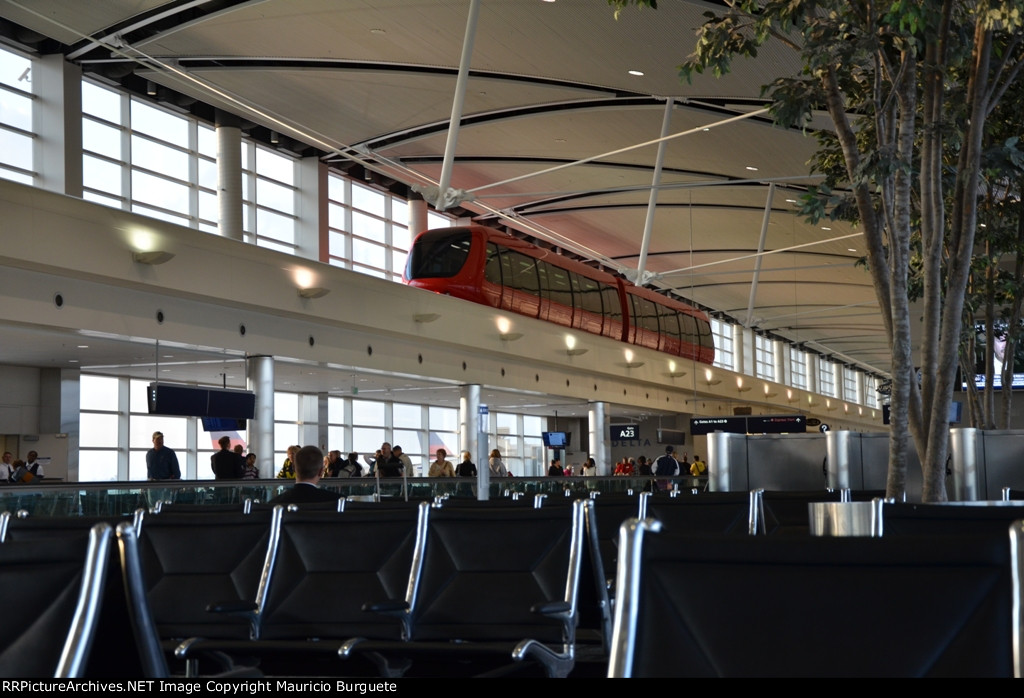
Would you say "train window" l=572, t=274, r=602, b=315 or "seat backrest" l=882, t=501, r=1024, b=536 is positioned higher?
"train window" l=572, t=274, r=602, b=315

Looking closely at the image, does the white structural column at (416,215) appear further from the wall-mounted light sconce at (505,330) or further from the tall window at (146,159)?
the tall window at (146,159)

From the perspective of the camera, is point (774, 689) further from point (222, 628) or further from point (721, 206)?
point (721, 206)

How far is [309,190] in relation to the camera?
98.8 ft

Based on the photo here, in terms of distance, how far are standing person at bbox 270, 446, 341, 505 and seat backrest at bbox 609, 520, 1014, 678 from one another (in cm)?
552

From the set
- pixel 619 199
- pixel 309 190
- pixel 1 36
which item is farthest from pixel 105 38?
pixel 619 199

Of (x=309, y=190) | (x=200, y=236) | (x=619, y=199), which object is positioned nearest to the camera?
(x=200, y=236)

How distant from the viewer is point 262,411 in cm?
2206

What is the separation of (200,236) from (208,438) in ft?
43.2

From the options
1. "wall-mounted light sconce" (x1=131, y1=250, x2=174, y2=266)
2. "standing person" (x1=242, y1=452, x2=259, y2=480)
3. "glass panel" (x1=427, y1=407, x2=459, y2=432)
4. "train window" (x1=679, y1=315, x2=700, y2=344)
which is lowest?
"standing person" (x1=242, y1=452, x2=259, y2=480)

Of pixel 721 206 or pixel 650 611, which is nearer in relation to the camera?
pixel 650 611

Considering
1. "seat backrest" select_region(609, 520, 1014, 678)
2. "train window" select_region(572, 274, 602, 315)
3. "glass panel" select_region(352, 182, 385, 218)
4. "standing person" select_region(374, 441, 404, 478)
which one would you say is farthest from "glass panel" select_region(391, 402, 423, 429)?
"seat backrest" select_region(609, 520, 1014, 678)

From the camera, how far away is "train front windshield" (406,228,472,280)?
27.0 meters

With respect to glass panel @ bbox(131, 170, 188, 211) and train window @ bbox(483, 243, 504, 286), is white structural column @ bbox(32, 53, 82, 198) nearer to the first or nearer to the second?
glass panel @ bbox(131, 170, 188, 211)

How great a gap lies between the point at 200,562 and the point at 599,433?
3214 centimetres
